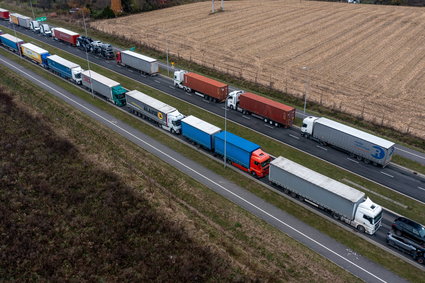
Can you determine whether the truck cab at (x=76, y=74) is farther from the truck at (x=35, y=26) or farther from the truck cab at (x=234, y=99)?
the truck at (x=35, y=26)

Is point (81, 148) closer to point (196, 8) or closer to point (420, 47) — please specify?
point (420, 47)

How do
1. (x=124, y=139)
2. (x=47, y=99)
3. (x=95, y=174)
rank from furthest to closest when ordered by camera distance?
(x=47, y=99) → (x=124, y=139) → (x=95, y=174)

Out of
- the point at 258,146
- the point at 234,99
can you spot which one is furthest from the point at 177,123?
the point at 258,146

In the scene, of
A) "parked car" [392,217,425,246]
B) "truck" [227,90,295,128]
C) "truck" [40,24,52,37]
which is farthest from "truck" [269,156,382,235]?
"truck" [40,24,52,37]

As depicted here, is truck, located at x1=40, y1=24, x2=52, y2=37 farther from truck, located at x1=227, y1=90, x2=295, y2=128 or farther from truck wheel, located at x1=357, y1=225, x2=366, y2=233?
truck wheel, located at x1=357, y1=225, x2=366, y2=233

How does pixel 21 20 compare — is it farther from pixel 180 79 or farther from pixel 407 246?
pixel 407 246

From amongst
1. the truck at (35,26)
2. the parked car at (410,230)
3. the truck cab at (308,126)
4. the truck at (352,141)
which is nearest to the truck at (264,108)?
the truck cab at (308,126)

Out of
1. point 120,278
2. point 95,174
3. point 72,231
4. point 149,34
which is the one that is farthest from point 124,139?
point 149,34
